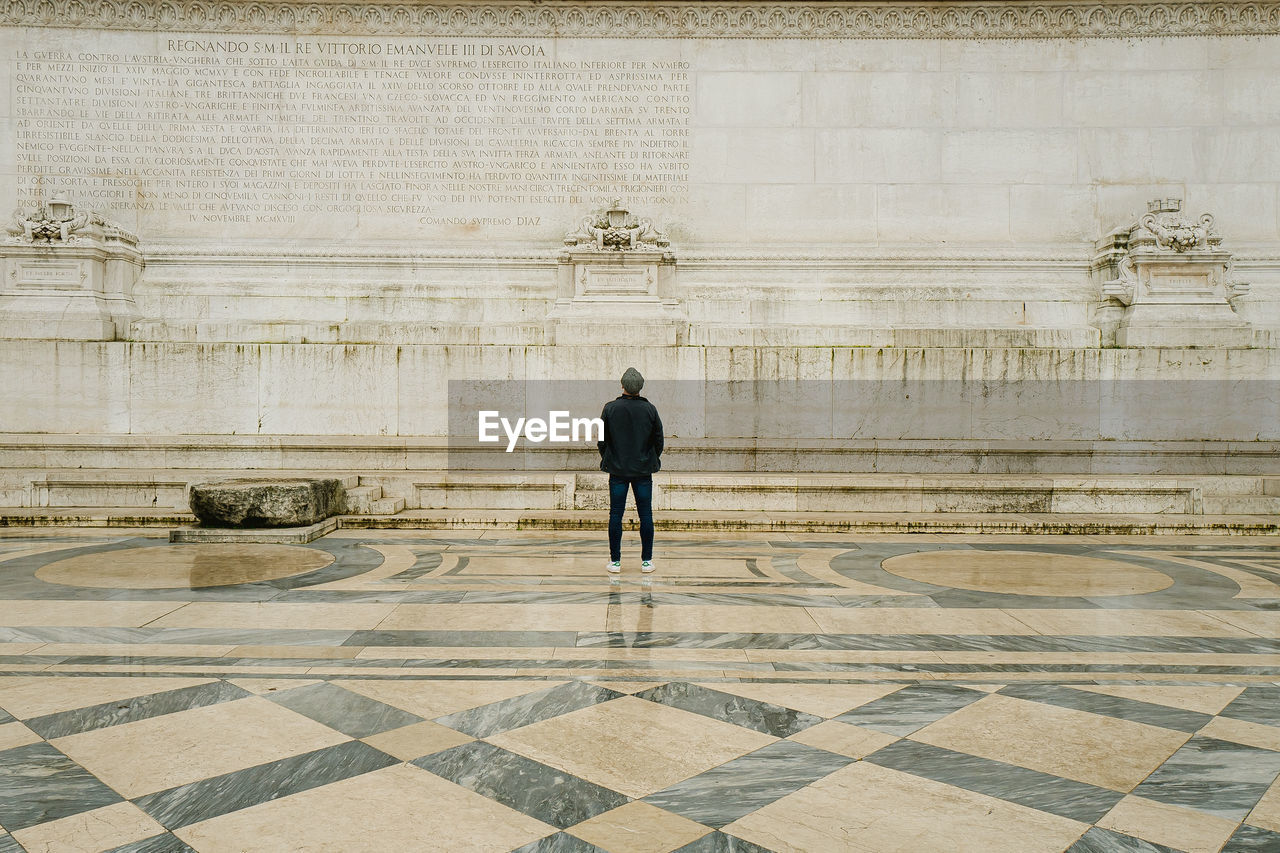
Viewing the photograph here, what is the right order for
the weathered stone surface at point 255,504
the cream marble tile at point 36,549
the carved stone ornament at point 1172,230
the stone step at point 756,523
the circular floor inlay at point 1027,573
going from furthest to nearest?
1. the carved stone ornament at point 1172,230
2. the stone step at point 756,523
3. the weathered stone surface at point 255,504
4. the cream marble tile at point 36,549
5. the circular floor inlay at point 1027,573

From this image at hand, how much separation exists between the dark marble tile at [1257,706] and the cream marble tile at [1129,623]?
3.73 feet

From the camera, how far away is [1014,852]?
2.93 meters

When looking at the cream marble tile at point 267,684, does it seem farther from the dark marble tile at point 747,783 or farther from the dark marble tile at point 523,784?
the dark marble tile at point 747,783

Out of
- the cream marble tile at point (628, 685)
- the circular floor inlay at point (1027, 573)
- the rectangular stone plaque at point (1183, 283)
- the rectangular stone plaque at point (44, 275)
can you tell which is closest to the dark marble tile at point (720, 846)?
the cream marble tile at point (628, 685)

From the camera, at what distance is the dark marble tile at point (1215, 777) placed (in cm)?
331

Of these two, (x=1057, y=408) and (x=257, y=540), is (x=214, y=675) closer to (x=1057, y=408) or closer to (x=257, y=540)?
(x=257, y=540)

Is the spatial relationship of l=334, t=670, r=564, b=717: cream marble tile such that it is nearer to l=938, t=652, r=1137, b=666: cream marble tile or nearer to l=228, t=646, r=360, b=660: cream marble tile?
l=228, t=646, r=360, b=660: cream marble tile

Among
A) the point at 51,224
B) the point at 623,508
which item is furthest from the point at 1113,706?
the point at 51,224

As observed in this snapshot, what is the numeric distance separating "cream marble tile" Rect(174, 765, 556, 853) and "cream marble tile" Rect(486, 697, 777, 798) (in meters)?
0.48

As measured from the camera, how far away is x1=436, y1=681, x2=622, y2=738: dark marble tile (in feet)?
13.4

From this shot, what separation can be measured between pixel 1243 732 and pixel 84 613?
24.5 feet

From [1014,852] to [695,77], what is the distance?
50.0 feet

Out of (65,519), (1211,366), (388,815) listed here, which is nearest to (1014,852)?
(388,815)

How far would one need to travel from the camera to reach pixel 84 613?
6.17 metres
